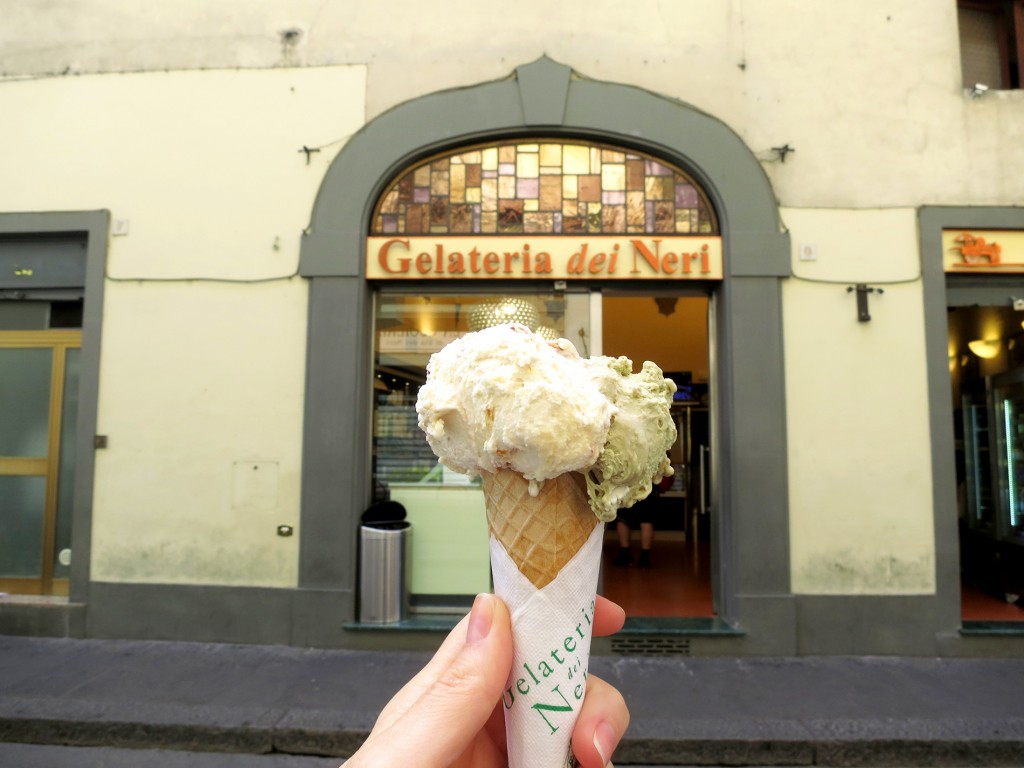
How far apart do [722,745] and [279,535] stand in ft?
13.7

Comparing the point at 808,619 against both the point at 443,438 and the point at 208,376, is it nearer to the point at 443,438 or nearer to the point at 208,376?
the point at 443,438

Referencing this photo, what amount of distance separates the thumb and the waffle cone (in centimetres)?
21

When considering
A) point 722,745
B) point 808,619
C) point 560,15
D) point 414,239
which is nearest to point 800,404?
point 808,619

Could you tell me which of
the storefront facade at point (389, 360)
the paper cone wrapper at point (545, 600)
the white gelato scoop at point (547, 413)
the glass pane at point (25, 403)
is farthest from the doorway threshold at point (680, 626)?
the glass pane at point (25, 403)

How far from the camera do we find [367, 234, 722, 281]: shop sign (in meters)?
6.21

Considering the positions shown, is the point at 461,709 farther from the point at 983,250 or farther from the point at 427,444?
the point at 983,250

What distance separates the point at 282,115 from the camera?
21.2 ft

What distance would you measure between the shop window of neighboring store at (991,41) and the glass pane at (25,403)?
10272 millimetres

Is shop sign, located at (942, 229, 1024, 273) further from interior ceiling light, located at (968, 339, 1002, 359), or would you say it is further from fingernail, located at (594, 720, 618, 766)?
fingernail, located at (594, 720, 618, 766)

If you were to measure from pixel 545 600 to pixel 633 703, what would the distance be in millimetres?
3495

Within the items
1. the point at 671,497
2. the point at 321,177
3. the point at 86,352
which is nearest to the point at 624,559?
the point at 671,497

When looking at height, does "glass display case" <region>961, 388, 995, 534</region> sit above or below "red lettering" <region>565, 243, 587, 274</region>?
below

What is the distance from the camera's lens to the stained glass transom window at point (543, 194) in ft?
21.0

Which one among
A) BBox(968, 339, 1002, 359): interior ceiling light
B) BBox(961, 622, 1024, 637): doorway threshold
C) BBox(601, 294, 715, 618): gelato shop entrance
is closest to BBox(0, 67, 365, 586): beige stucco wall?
BBox(601, 294, 715, 618): gelato shop entrance
